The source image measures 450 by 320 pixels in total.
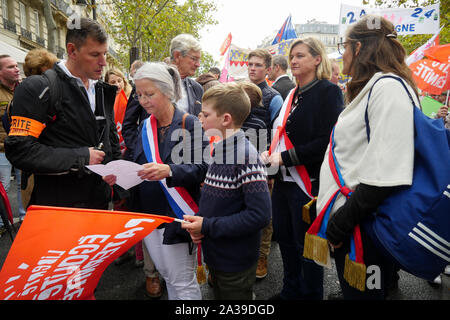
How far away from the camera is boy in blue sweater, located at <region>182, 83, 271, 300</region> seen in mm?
1514

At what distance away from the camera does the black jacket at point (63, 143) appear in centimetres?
165

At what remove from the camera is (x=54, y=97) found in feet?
5.71

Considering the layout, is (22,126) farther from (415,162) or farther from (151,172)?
(415,162)

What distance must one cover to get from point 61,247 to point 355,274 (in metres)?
1.32

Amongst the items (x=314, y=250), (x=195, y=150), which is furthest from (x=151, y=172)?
(x=314, y=250)

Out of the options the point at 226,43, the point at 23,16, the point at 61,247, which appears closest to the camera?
the point at 61,247

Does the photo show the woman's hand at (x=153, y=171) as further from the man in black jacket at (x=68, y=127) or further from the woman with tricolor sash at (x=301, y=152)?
the woman with tricolor sash at (x=301, y=152)

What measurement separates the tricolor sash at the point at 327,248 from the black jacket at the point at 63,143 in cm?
141

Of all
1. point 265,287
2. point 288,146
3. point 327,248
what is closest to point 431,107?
point 288,146

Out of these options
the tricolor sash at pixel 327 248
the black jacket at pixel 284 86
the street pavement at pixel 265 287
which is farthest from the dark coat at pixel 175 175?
the black jacket at pixel 284 86

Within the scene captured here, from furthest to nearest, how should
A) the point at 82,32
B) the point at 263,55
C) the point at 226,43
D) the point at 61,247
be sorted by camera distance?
1. the point at 226,43
2. the point at 263,55
3. the point at 82,32
4. the point at 61,247


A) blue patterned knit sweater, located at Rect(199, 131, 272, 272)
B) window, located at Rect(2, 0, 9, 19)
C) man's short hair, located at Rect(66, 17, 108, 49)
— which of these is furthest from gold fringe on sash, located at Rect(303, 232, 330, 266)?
window, located at Rect(2, 0, 9, 19)

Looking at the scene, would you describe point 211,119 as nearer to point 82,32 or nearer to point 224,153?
point 224,153

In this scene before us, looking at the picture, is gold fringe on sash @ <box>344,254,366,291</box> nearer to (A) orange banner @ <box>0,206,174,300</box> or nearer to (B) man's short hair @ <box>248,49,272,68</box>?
(A) orange banner @ <box>0,206,174,300</box>
